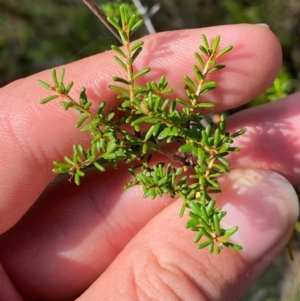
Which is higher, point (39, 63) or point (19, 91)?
point (19, 91)

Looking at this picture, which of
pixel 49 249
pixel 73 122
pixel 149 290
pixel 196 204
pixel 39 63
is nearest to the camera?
pixel 196 204

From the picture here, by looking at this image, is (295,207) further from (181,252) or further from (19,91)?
(19,91)

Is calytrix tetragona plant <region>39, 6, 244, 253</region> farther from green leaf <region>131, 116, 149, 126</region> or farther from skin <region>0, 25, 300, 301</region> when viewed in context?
skin <region>0, 25, 300, 301</region>

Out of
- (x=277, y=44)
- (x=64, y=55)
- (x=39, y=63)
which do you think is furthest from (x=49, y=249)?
(x=39, y=63)

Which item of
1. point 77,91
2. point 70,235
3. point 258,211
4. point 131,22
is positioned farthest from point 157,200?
point 131,22

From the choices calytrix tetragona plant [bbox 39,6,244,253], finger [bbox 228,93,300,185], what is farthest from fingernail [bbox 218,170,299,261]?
calytrix tetragona plant [bbox 39,6,244,253]

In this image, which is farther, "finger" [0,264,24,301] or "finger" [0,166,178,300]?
"finger" [0,166,178,300]

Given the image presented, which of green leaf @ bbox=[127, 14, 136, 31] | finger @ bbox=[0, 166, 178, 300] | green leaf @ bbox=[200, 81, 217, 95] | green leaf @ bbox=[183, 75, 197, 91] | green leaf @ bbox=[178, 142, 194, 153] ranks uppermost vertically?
green leaf @ bbox=[127, 14, 136, 31]
